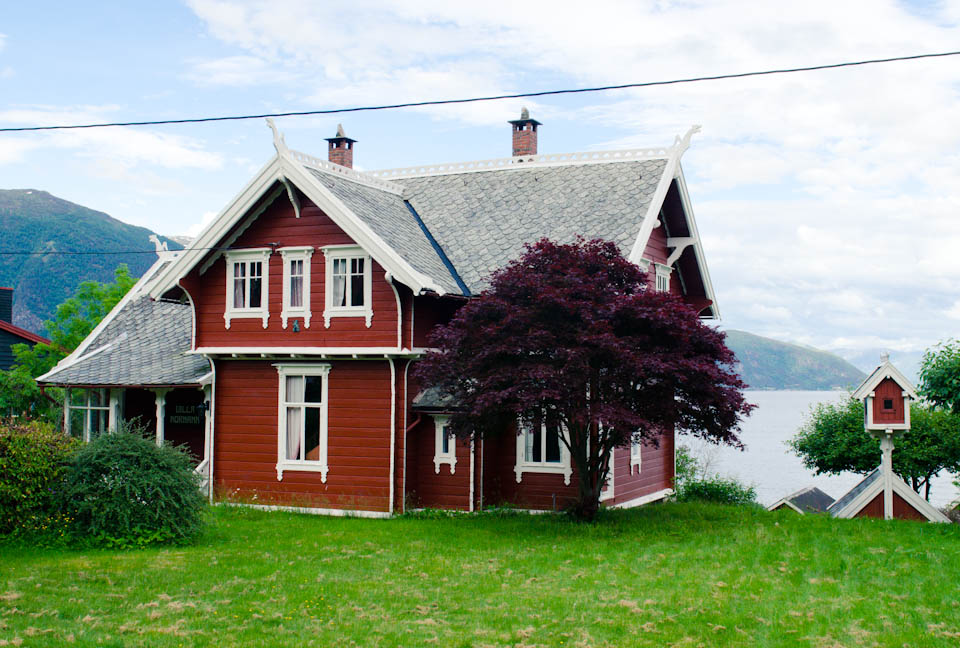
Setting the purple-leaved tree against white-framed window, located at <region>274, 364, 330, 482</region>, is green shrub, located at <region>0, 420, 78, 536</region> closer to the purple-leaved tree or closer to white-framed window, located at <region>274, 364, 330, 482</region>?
white-framed window, located at <region>274, 364, 330, 482</region>

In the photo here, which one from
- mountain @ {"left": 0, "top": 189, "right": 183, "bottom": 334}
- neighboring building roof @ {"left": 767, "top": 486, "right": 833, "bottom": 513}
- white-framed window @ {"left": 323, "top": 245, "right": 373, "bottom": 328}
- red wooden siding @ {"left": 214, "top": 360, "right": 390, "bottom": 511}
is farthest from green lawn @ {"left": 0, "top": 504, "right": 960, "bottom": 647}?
mountain @ {"left": 0, "top": 189, "right": 183, "bottom": 334}

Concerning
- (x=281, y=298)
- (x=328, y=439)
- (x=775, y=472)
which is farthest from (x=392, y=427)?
(x=775, y=472)

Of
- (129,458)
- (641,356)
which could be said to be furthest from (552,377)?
(129,458)

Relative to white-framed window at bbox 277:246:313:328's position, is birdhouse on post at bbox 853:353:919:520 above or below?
below

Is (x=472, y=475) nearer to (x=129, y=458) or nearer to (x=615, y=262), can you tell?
(x=615, y=262)

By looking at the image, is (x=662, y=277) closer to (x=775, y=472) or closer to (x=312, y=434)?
(x=312, y=434)

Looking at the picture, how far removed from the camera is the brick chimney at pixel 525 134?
90.0 ft

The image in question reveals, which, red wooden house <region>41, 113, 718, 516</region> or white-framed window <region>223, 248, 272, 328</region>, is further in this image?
white-framed window <region>223, 248, 272, 328</region>

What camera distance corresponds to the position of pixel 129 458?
17.1 m

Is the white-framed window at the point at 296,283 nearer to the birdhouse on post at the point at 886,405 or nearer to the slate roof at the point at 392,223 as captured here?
the slate roof at the point at 392,223

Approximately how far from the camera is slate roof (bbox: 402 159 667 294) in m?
22.7

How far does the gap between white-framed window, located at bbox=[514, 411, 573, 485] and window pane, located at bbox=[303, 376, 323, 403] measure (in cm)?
456

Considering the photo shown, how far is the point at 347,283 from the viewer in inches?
848

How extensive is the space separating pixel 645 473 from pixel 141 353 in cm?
1332
